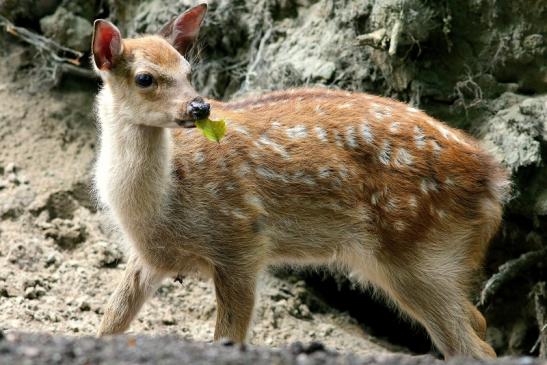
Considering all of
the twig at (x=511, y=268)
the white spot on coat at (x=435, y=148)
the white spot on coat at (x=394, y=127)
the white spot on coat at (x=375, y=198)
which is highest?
the white spot on coat at (x=394, y=127)

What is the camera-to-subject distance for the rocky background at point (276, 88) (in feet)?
23.6

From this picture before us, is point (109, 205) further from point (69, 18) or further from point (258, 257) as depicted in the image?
point (69, 18)

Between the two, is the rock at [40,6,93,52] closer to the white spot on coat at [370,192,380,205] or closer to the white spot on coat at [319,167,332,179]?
the white spot on coat at [319,167,332,179]

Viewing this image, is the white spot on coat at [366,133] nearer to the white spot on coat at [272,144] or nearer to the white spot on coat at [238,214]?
the white spot on coat at [272,144]

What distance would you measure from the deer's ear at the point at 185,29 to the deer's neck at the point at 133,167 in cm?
64

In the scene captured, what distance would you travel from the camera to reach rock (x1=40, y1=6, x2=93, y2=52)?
8555mm

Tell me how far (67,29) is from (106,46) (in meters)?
2.86

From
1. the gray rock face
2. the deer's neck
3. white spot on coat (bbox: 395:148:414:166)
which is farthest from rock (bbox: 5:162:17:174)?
the gray rock face

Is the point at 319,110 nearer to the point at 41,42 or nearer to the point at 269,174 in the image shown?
the point at 269,174

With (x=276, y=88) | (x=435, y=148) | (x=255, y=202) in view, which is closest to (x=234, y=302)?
(x=255, y=202)

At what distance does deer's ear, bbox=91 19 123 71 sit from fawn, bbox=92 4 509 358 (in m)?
0.09

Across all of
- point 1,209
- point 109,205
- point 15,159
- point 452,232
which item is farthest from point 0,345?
point 15,159

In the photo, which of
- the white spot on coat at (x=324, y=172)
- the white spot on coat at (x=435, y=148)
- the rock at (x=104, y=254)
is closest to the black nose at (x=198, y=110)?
the white spot on coat at (x=324, y=172)

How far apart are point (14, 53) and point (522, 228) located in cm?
474
